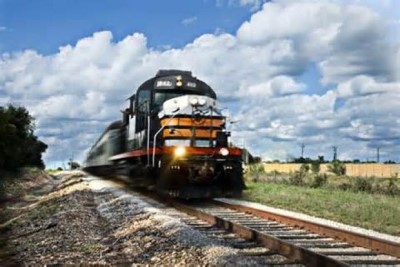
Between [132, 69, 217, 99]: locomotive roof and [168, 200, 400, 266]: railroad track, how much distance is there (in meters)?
5.72

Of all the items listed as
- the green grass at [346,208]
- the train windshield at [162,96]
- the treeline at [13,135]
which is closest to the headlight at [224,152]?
the green grass at [346,208]

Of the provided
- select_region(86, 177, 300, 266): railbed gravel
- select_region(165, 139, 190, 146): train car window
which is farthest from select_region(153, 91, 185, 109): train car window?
select_region(86, 177, 300, 266): railbed gravel

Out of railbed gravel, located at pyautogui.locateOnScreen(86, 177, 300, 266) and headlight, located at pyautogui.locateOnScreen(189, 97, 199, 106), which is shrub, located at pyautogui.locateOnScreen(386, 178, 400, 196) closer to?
headlight, located at pyautogui.locateOnScreen(189, 97, 199, 106)

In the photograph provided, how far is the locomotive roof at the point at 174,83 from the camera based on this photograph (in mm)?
18344

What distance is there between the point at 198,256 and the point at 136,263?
0.89 metres

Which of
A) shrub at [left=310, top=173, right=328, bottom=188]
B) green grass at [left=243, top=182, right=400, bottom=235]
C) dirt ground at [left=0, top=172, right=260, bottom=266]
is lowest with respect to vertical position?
dirt ground at [left=0, top=172, right=260, bottom=266]

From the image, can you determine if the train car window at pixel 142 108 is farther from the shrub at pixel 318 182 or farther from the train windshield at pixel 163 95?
the shrub at pixel 318 182

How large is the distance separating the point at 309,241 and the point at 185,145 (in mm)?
7469

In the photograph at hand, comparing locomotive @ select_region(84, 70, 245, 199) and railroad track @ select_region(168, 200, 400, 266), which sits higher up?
locomotive @ select_region(84, 70, 245, 199)

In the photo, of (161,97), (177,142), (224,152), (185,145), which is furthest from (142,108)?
(224,152)

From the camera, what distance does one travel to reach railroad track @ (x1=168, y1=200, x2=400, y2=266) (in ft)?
25.2

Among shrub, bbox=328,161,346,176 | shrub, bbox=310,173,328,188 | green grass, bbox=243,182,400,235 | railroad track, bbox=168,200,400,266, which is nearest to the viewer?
railroad track, bbox=168,200,400,266

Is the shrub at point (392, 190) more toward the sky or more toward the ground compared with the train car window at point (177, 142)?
more toward the ground

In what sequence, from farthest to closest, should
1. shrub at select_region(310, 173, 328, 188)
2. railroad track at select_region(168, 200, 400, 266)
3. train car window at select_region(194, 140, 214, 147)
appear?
shrub at select_region(310, 173, 328, 188) → train car window at select_region(194, 140, 214, 147) → railroad track at select_region(168, 200, 400, 266)
